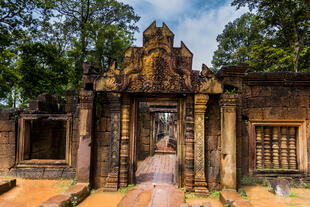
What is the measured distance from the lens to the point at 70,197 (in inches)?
164

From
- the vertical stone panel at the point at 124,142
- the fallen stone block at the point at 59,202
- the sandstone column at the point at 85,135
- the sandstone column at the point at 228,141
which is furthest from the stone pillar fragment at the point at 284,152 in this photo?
the fallen stone block at the point at 59,202

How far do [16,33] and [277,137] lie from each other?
14.2 meters

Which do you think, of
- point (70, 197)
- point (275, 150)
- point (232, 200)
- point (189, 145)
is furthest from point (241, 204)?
point (70, 197)

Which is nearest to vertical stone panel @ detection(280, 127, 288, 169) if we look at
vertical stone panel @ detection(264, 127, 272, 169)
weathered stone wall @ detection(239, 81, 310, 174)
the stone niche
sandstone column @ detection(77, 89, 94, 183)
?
vertical stone panel @ detection(264, 127, 272, 169)

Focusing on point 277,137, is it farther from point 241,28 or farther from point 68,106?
point 241,28

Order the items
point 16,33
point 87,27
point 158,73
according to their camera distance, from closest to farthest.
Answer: point 158,73 → point 16,33 → point 87,27

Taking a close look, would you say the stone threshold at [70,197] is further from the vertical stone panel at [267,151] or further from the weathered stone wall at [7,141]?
the vertical stone panel at [267,151]

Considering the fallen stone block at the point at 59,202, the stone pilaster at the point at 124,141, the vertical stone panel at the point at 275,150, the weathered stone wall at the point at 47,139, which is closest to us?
the fallen stone block at the point at 59,202

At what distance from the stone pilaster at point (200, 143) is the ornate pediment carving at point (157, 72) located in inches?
12.5

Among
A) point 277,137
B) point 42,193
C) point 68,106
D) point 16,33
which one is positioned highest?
point 16,33

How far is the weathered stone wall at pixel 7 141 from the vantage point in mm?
6859

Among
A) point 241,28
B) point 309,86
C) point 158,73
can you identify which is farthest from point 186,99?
point 241,28

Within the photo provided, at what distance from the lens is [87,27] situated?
49.7 feet

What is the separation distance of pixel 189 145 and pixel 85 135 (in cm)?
286
